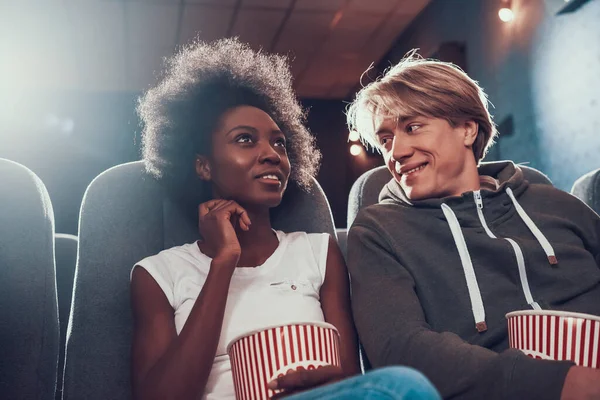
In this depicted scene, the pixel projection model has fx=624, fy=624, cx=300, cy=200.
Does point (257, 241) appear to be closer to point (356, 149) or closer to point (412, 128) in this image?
point (412, 128)

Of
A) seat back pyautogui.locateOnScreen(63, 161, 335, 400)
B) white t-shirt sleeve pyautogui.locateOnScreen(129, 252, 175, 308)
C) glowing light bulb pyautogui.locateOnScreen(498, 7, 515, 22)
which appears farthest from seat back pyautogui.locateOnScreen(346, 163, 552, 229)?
glowing light bulb pyautogui.locateOnScreen(498, 7, 515, 22)

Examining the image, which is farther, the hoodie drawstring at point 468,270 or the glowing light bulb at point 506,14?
the glowing light bulb at point 506,14

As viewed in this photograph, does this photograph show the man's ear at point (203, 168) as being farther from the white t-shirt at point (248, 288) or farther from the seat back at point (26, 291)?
the seat back at point (26, 291)

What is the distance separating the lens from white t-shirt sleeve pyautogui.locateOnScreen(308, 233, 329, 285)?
145 cm

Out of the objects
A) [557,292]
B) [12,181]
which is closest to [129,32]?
[12,181]

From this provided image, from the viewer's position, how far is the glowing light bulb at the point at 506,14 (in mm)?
3494

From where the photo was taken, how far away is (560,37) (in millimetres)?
2998

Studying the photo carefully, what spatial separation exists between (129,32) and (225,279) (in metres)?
4.09

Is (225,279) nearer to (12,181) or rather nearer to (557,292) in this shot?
(12,181)

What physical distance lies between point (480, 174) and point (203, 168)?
0.71 meters

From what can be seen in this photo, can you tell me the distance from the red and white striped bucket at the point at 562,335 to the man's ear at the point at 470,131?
2.19 ft

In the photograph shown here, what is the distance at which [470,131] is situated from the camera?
5.04ft

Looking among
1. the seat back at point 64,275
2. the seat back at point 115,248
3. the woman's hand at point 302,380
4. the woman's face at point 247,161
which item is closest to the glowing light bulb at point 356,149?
the seat back at point 64,275

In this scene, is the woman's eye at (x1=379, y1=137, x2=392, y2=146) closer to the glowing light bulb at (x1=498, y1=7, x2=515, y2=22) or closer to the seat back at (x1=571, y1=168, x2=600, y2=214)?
the seat back at (x1=571, y1=168, x2=600, y2=214)
